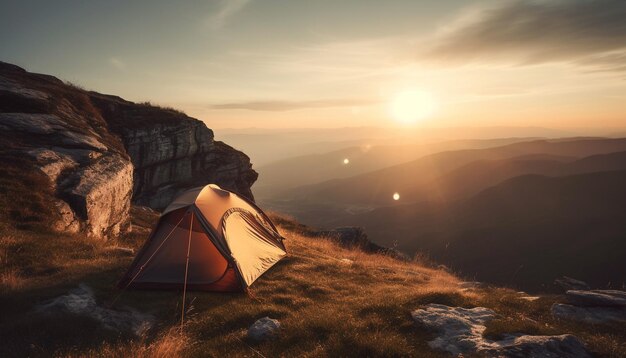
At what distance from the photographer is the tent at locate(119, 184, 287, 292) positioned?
40.0 feet

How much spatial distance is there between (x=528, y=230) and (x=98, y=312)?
14632cm

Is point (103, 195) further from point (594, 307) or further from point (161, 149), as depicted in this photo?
point (594, 307)

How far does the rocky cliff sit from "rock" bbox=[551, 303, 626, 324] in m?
18.9

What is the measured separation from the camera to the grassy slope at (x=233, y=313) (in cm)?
732

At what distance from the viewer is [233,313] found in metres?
9.97

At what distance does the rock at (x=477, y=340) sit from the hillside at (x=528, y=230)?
76573 millimetres

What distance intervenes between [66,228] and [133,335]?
954cm

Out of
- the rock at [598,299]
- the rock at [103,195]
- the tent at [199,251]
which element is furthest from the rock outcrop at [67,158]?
the rock at [598,299]

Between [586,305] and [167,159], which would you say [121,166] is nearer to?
[167,159]

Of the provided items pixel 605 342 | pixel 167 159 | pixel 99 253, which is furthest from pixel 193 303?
pixel 167 159

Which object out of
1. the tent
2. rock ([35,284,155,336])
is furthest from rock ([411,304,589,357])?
rock ([35,284,155,336])

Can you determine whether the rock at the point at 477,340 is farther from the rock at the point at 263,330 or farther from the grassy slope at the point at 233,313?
the rock at the point at 263,330

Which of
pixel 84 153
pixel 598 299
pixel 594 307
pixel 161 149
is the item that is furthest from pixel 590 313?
pixel 161 149

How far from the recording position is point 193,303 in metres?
10.9
